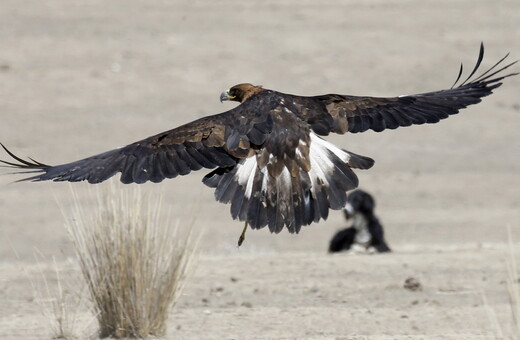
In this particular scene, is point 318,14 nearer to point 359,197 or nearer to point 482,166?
point 482,166

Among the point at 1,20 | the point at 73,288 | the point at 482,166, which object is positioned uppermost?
the point at 1,20

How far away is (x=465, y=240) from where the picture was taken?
1595cm

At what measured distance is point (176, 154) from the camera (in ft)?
26.0

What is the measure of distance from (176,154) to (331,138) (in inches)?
484

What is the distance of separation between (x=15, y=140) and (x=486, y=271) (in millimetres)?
11243

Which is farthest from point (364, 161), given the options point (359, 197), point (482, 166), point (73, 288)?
point (482, 166)

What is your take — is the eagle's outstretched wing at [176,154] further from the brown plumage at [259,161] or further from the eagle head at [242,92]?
the eagle head at [242,92]

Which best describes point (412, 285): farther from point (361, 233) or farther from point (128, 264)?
point (128, 264)

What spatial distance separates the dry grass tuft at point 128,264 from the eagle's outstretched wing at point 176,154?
52cm

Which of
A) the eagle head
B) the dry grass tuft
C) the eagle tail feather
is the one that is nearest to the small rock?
the eagle head

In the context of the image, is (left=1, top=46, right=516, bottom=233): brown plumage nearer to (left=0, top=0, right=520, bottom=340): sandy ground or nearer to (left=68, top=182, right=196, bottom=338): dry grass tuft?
(left=68, top=182, right=196, bottom=338): dry grass tuft

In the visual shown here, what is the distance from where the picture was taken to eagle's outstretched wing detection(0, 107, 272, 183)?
7793 millimetres

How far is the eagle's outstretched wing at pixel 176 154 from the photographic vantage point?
25.6 ft

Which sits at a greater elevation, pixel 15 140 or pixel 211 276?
pixel 15 140
